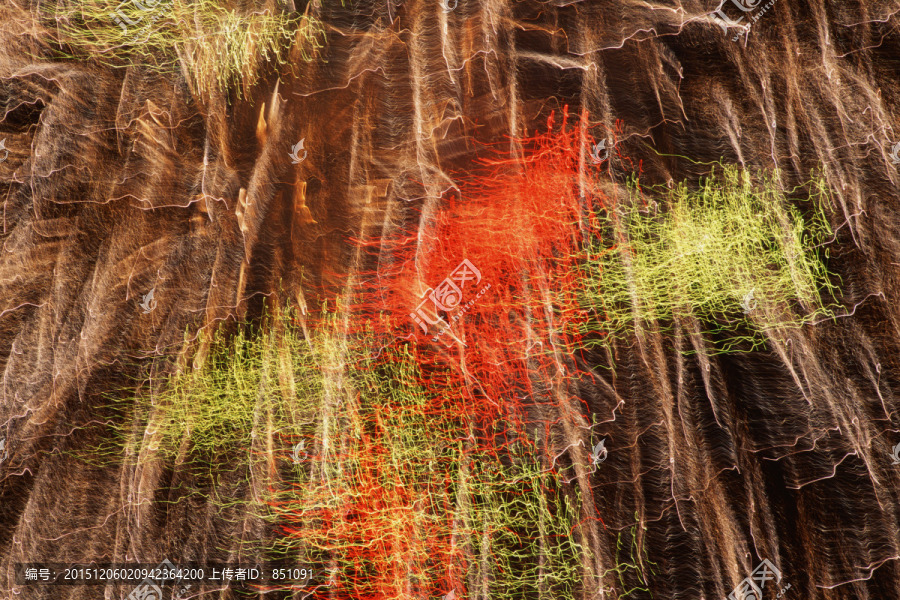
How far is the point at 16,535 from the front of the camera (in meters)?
1.27

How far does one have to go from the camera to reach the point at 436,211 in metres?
1.22

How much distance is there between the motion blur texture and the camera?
1.15 metres

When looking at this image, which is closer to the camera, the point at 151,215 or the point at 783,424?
the point at 783,424

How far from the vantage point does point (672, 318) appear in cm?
118

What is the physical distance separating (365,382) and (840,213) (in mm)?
1080

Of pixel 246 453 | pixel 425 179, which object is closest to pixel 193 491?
pixel 246 453

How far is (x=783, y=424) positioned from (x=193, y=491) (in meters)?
1.28

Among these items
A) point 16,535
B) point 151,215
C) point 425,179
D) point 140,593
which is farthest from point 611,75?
point 16,535

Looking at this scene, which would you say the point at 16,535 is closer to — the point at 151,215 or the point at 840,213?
the point at 151,215

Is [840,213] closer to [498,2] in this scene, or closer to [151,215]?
[498,2]

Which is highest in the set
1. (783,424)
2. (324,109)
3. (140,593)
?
(324,109)

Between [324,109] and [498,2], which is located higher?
[498,2]

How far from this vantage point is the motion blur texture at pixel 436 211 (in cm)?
115

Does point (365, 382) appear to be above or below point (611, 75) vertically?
below
